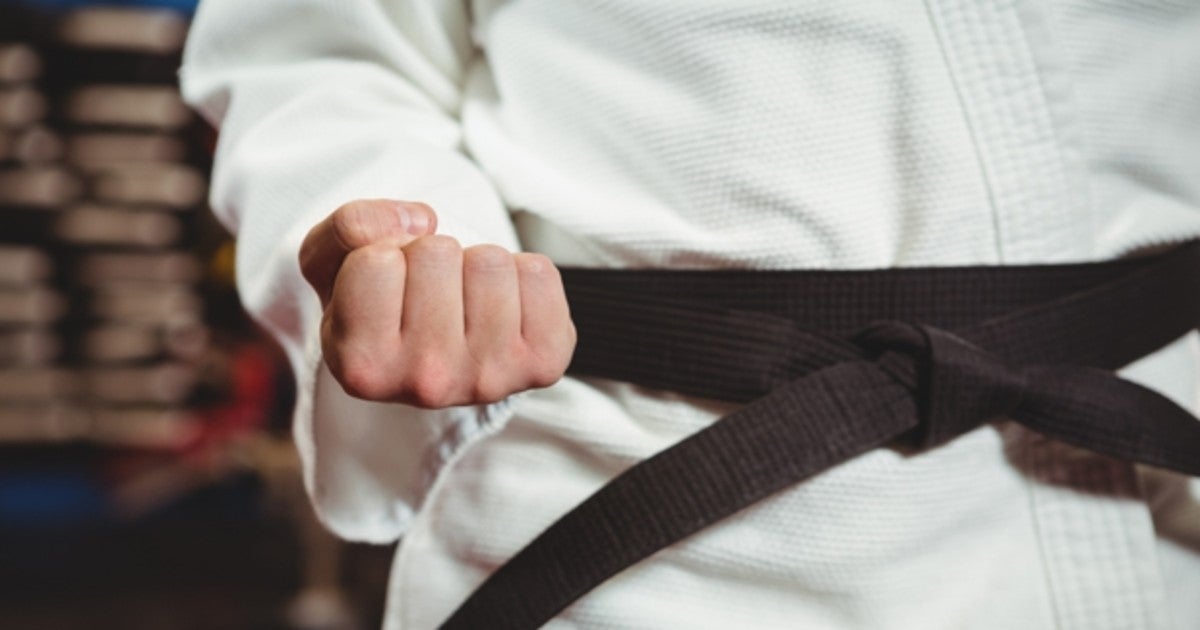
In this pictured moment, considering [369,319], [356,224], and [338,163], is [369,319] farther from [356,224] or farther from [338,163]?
[338,163]

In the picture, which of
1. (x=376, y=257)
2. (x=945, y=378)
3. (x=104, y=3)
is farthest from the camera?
(x=104, y=3)

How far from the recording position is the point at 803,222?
0.51 meters

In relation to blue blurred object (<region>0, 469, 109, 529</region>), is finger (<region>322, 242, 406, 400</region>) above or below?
above

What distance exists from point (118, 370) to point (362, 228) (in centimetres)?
265

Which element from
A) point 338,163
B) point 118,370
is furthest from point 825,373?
point 118,370

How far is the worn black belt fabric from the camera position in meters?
0.48

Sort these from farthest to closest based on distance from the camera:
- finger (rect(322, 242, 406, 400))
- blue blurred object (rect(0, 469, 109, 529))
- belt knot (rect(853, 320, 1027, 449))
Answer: blue blurred object (rect(0, 469, 109, 529))
belt knot (rect(853, 320, 1027, 449))
finger (rect(322, 242, 406, 400))

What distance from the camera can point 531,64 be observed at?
0.58 meters

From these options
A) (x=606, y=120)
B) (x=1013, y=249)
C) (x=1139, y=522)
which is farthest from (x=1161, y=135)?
(x=606, y=120)

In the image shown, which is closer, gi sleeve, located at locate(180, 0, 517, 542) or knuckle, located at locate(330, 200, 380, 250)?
knuckle, located at locate(330, 200, 380, 250)

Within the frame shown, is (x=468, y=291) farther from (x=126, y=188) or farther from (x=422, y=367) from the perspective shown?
(x=126, y=188)

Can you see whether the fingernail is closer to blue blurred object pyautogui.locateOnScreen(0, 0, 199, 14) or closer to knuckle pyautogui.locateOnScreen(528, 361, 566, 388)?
knuckle pyautogui.locateOnScreen(528, 361, 566, 388)

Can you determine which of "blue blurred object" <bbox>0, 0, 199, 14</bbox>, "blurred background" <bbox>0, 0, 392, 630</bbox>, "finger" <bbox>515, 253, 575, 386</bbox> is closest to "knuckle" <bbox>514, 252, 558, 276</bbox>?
"finger" <bbox>515, 253, 575, 386</bbox>

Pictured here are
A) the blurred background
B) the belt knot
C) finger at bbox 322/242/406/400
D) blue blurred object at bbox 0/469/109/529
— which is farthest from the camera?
blue blurred object at bbox 0/469/109/529
